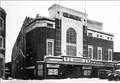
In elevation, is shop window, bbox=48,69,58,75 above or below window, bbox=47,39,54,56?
below

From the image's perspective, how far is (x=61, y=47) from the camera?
3306cm

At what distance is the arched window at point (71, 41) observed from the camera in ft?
112

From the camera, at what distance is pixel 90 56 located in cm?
3722

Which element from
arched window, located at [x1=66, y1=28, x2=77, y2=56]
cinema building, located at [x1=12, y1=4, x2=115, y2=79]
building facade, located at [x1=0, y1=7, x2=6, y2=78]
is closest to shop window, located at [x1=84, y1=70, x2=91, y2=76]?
cinema building, located at [x1=12, y1=4, x2=115, y2=79]

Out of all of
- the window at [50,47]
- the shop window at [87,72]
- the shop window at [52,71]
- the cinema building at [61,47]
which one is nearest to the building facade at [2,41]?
the cinema building at [61,47]

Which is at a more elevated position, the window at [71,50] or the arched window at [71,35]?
the arched window at [71,35]

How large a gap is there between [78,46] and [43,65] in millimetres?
8532

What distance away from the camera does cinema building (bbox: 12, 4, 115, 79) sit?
100 feet

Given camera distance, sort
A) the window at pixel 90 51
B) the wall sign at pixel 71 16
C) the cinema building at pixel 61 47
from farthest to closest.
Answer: the window at pixel 90 51, the wall sign at pixel 71 16, the cinema building at pixel 61 47

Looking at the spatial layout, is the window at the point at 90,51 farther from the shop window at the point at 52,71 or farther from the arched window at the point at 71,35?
the shop window at the point at 52,71

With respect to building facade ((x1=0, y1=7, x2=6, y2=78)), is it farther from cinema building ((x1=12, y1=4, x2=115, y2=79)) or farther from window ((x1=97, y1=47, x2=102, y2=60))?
window ((x1=97, y1=47, x2=102, y2=60))

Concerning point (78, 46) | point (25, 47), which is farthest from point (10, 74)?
point (78, 46)

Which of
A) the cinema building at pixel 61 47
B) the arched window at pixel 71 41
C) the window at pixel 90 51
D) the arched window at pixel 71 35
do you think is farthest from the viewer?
the window at pixel 90 51

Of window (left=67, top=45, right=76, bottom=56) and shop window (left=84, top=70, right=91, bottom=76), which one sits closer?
window (left=67, top=45, right=76, bottom=56)
